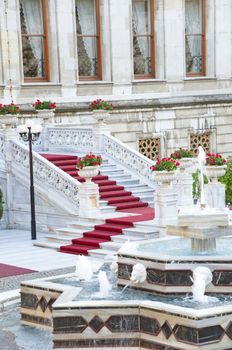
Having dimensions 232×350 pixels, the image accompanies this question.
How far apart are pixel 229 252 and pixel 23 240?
33.1 feet

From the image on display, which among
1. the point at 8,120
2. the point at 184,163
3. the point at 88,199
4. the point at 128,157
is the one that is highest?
the point at 8,120

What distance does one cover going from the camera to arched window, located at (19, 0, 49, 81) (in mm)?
29312

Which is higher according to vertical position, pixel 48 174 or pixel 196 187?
pixel 48 174

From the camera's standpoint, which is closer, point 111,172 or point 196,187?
point 196,187

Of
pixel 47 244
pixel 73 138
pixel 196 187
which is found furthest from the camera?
pixel 73 138

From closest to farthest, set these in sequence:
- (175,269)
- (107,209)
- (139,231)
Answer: (175,269), (139,231), (107,209)

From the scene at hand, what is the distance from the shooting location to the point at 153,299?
13.3 meters

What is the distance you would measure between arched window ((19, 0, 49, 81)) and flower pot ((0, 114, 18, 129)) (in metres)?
3.74

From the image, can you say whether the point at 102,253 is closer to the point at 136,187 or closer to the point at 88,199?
Result: the point at 88,199

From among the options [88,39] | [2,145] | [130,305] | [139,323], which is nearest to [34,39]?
[88,39]

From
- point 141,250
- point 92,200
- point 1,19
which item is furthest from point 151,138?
point 141,250

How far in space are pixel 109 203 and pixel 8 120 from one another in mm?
4021


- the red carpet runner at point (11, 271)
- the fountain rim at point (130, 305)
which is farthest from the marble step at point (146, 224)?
the fountain rim at point (130, 305)

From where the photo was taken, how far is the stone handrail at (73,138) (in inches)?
1072
